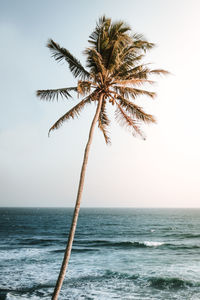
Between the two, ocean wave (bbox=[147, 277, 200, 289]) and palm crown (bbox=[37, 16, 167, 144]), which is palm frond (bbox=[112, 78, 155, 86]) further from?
ocean wave (bbox=[147, 277, 200, 289])

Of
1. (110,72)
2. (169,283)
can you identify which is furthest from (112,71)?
(169,283)

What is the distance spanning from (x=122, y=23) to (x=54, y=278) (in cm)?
1902

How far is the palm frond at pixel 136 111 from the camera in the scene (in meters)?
8.74

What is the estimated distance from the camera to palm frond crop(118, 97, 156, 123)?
8.74m

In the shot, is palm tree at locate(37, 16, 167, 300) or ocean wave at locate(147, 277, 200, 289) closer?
palm tree at locate(37, 16, 167, 300)

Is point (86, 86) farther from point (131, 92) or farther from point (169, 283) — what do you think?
point (169, 283)

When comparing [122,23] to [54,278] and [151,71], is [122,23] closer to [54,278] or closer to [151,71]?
[151,71]

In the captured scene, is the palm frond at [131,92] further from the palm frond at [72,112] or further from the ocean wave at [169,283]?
the ocean wave at [169,283]

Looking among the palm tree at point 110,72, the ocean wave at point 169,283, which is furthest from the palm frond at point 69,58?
the ocean wave at point 169,283

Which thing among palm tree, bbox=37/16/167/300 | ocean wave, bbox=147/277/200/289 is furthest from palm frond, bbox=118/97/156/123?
ocean wave, bbox=147/277/200/289

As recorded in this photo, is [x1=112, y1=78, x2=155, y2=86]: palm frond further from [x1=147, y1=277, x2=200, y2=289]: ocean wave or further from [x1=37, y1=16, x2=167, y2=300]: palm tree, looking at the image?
[x1=147, y1=277, x2=200, y2=289]: ocean wave

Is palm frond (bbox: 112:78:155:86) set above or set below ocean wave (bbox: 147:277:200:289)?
above

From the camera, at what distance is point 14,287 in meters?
16.8

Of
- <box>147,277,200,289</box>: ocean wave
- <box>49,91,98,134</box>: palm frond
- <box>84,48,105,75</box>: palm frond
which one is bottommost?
<box>147,277,200,289</box>: ocean wave
